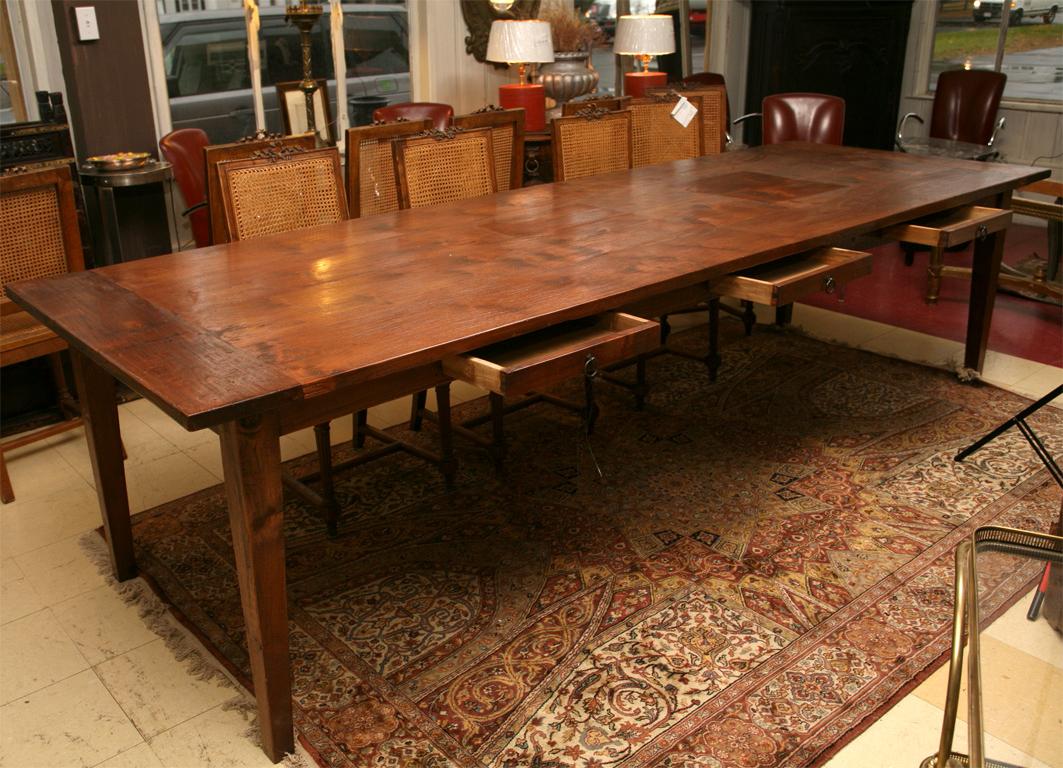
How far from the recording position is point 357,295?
2.27 m

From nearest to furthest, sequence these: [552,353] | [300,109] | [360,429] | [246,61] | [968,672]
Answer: [968,672] → [552,353] → [360,429] → [300,109] → [246,61]

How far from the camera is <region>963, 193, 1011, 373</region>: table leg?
3637 millimetres

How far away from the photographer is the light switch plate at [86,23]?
412 centimetres

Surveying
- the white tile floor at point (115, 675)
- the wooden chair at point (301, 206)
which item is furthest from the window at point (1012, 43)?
the white tile floor at point (115, 675)

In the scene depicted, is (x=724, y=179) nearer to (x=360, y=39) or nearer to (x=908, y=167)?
(x=908, y=167)

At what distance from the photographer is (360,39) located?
5.51 metres

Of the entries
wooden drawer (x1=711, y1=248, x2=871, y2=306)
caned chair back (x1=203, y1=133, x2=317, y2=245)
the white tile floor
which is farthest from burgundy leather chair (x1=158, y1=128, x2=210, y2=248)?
wooden drawer (x1=711, y1=248, x2=871, y2=306)

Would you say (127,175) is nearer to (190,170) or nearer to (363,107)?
(190,170)

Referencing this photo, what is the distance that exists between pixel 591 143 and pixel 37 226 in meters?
2.04

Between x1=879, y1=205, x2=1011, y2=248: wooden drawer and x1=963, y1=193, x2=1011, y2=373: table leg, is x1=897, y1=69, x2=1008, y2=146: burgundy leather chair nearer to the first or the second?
x1=963, y1=193, x2=1011, y2=373: table leg

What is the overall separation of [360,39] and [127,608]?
391 cm

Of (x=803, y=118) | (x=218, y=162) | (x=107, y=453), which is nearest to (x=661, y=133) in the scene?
(x=803, y=118)

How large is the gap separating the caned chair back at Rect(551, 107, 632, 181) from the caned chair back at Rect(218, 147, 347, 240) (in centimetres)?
103

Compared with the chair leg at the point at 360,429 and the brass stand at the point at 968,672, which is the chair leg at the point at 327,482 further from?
the brass stand at the point at 968,672
